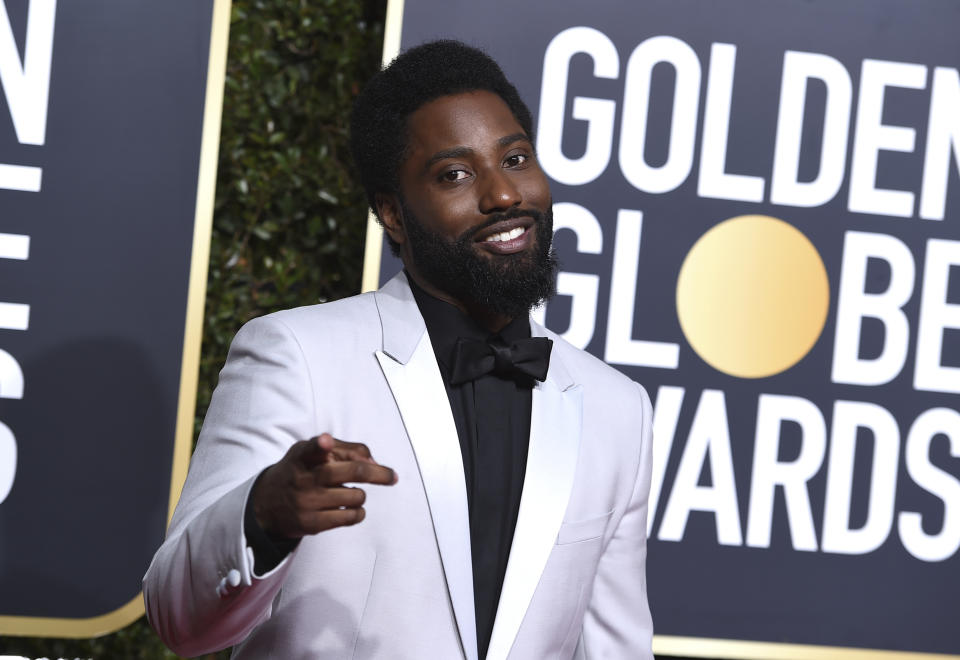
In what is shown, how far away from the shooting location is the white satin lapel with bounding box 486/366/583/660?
1.44 meters

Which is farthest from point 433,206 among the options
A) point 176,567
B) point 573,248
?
point 573,248

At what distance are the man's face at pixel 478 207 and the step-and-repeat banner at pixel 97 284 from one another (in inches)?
38.0

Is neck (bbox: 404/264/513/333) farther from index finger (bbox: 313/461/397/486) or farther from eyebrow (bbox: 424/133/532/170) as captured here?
index finger (bbox: 313/461/397/486)

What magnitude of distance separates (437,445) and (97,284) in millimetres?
1293

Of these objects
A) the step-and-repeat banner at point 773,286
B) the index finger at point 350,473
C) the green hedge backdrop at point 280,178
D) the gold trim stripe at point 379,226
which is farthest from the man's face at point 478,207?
the green hedge backdrop at point 280,178

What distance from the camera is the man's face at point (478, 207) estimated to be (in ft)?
5.30

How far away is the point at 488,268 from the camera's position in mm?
1609

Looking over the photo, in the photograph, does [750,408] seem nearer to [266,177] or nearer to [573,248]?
[573,248]

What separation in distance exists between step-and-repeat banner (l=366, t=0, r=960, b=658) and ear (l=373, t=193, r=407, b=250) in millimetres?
826

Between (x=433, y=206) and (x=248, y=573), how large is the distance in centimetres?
72

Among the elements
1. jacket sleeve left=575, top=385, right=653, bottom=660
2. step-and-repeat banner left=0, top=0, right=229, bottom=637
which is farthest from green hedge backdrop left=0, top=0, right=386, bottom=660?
jacket sleeve left=575, top=385, right=653, bottom=660

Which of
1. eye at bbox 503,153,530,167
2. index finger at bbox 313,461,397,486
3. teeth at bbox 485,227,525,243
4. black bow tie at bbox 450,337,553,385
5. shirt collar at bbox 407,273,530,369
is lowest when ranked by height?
index finger at bbox 313,461,397,486

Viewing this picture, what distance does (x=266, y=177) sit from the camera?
8.86 ft

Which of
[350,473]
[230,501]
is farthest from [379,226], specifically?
[350,473]
